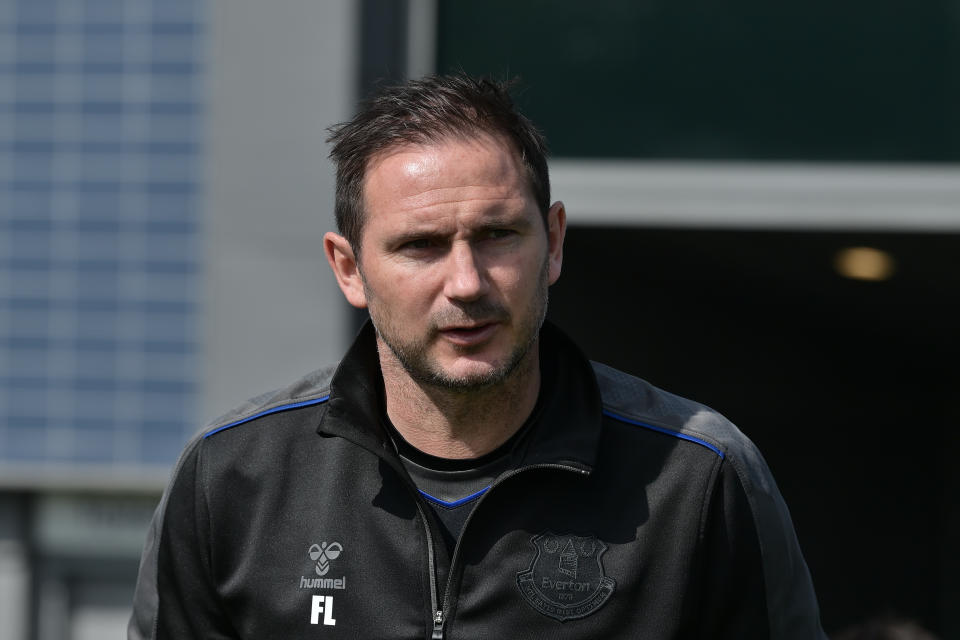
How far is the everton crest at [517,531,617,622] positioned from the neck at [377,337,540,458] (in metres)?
0.23

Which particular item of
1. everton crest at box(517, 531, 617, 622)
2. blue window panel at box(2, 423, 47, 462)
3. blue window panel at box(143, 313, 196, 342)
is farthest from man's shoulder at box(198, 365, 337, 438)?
blue window panel at box(2, 423, 47, 462)

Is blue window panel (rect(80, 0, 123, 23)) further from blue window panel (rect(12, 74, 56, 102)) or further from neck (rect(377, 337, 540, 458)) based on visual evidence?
neck (rect(377, 337, 540, 458))

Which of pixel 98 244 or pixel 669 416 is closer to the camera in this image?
pixel 669 416

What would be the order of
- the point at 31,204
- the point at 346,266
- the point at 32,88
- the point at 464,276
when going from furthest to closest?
the point at 32,88
the point at 31,204
the point at 346,266
the point at 464,276

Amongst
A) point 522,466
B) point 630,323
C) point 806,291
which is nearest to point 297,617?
point 522,466

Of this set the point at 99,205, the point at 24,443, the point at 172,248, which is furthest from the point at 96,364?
the point at 99,205

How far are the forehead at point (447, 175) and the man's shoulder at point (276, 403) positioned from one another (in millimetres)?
380

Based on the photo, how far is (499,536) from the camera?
2285 mm

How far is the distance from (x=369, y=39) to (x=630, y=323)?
151cm

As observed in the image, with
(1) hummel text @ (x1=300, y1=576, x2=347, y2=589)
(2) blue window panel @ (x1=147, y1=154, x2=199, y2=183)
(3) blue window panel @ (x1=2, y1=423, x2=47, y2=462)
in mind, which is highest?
(2) blue window panel @ (x1=147, y1=154, x2=199, y2=183)

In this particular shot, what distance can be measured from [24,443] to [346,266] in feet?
19.5

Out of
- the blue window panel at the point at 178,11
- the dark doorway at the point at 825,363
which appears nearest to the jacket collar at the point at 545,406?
the dark doorway at the point at 825,363

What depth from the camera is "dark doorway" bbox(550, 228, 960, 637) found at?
456 cm

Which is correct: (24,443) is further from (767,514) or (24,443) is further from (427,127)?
(767,514)
